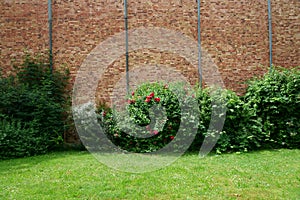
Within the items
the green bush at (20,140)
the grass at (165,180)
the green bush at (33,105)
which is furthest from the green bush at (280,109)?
the green bush at (20,140)

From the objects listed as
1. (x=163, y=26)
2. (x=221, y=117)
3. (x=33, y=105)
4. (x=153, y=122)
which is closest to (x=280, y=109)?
(x=221, y=117)

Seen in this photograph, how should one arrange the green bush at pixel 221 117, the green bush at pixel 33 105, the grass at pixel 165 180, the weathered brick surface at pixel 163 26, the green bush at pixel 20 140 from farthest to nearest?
1. the weathered brick surface at pixel 163 26
2. the green bush at pixel 33 105
3. the green bush at pixel 221 117
4. the green bush at pixel 20 140
5. the grass at pixel 165 180

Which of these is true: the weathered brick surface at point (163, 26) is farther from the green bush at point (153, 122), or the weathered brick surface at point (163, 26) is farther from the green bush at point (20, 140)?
the green bush at point (20, 140)

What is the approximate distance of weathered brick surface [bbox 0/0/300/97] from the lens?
8742mm

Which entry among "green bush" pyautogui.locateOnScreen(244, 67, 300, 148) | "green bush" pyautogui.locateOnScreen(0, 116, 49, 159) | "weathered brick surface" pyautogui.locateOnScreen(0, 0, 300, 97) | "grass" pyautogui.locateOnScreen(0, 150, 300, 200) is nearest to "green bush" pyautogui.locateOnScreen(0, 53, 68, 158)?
"green bush" pyautogui.locateOnScreen(0, 116, 49, 159)

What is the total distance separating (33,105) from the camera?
25.6 ft

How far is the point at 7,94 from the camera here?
7.70 m

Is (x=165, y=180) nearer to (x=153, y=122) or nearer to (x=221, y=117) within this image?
(x=153, y=122)

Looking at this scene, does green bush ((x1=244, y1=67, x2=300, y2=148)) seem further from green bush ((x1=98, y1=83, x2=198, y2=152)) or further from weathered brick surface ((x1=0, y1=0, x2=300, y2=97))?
green bush ((x1=98, y1=83, x2=198, y2=152))

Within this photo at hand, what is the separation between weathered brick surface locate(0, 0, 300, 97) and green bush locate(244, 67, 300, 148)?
1651 millimetres

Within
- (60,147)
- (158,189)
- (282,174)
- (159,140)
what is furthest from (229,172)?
(60,147)

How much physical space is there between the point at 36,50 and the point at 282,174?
7640 mm

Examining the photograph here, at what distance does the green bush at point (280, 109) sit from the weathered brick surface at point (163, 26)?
5.42ft

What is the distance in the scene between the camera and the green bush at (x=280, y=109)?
7262 millimetres
